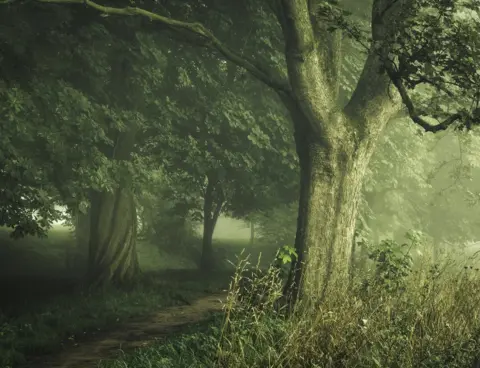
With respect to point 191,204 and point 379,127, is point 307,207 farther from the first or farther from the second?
point 191,204

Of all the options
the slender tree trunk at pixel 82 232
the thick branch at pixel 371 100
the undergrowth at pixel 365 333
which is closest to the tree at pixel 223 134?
the thick branch at pixel 371 100

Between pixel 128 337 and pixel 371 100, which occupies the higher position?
pixel 371 100

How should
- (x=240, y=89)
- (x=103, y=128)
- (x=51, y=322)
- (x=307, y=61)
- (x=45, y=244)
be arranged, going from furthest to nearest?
(x=45, y=244) < (x=240, y=89) < (x=103, y=128) < (x=51, y=322) < (x=307, y=61)

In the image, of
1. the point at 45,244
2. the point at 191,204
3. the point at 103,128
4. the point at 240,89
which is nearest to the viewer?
the point at 103,128

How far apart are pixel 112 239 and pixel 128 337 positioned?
690 centimetres

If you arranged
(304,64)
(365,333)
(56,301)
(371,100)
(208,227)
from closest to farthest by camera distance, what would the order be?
(365,333)
(304,64)
(371,100)
(56,301)
(208,227)

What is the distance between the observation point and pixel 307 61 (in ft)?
37.9

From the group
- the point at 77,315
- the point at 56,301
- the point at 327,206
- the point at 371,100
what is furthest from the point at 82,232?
the point at 371,100

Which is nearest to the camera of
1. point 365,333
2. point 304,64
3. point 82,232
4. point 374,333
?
point 365,333

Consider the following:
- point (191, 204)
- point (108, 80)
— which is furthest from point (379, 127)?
point (191, 204)

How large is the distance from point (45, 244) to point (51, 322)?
18869 mm

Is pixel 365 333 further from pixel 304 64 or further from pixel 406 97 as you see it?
pixel 304 64

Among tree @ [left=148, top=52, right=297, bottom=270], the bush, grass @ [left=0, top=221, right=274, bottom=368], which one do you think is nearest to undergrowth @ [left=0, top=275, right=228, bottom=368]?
grass @ [left=0, top=221, right=274, bottom=368]

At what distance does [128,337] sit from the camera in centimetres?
1138
